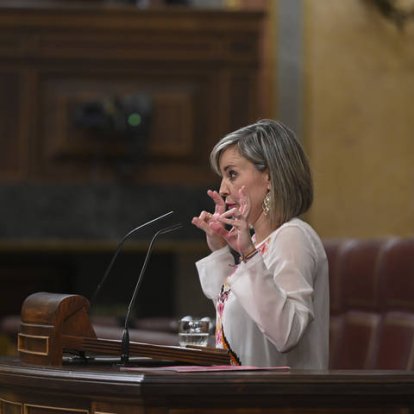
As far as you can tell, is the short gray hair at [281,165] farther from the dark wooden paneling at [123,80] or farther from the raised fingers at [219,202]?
the dark wooden paneling at [123,80]

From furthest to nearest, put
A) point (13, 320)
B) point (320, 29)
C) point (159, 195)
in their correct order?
point (320, 29) → point (159, 195) → point (13, 320)

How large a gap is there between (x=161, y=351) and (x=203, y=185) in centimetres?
525

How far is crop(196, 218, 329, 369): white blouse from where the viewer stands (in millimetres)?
2756

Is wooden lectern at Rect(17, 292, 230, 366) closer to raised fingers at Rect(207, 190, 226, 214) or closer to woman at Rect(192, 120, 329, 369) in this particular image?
woman at Rect(192, 120, 329, 369)

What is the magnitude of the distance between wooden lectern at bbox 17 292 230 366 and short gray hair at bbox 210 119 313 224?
497 millimetres

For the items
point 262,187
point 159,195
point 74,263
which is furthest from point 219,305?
point 74,263

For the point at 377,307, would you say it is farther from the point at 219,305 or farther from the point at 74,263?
the point at 74,263

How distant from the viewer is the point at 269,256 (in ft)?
9.73

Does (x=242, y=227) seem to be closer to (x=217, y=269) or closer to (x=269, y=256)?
(x=269, y=256)

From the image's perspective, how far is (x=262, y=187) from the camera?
3.08 m

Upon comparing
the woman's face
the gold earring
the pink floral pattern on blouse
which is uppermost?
the woman's face

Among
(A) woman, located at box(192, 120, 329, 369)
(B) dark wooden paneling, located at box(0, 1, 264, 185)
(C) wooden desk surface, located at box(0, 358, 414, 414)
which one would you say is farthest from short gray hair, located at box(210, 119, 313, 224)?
(B) dark wooden paneling, located at box(0, 1, 264, 185)

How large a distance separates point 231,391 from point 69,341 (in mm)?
492

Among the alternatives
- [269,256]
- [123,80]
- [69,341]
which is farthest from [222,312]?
[123,80]
